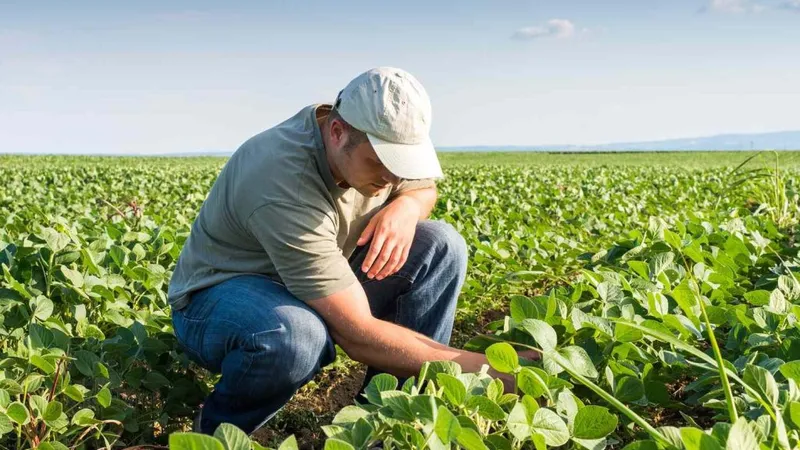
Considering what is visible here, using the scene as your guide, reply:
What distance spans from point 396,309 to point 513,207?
4.07m

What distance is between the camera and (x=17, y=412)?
1.83 metres

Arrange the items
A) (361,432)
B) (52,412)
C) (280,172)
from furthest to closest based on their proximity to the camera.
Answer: (280,172) < (52,412) < (361,432)

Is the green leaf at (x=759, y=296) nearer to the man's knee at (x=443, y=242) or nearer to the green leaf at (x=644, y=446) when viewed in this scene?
the man's knee at (x=443, y=242)

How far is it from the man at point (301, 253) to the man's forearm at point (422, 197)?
0.48 ft

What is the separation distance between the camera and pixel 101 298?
9.56 feet

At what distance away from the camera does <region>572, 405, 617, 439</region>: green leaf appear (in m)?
1.38

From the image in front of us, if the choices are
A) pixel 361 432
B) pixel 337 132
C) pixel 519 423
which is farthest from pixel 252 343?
pixel 519 423

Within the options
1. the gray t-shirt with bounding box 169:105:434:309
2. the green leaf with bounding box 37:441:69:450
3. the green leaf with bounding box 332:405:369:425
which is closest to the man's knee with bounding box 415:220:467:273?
the gray t-shirt with bounding box 169:105:434:309

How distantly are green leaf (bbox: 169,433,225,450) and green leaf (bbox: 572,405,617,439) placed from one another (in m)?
0.66

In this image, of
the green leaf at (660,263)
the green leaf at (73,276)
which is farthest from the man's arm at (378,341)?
the green leaf at (73,276)

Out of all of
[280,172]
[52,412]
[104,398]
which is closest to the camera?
[52,412]

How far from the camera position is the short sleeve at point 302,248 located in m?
2.06

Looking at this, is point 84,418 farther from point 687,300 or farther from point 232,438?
point 687,300

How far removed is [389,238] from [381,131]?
505mm
